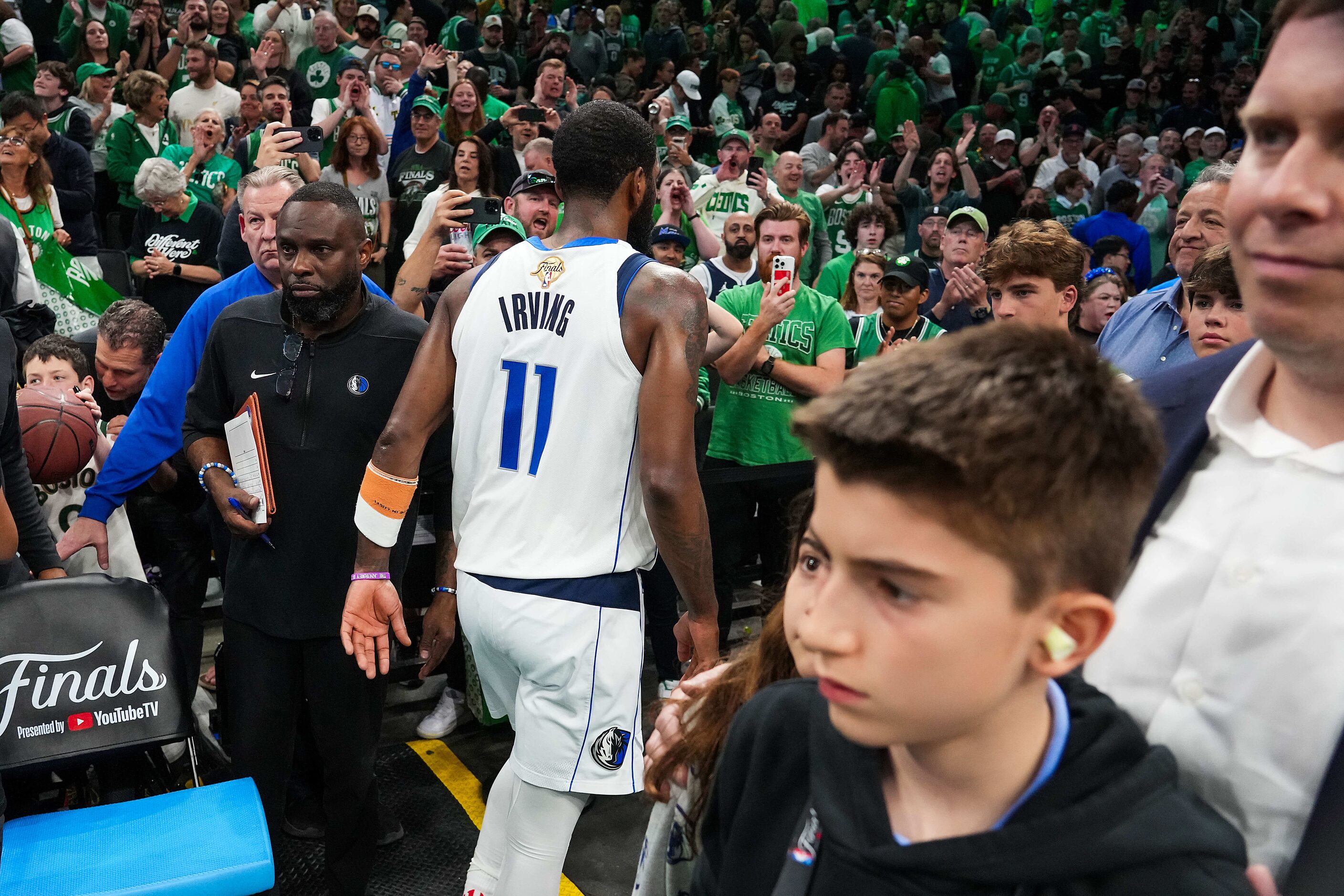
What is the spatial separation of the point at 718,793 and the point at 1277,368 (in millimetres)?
828

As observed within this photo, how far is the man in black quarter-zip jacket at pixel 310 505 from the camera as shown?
3.10m

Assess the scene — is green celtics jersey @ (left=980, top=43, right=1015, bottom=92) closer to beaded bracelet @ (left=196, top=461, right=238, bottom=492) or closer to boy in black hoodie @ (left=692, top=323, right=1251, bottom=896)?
beaded bracelet @ (left=196, top=461, right=238, bottom=492)

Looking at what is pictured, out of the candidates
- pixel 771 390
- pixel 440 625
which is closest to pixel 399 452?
pixel 440 625

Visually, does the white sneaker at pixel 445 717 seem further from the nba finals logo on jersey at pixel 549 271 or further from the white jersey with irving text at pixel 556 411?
the nba finals logo on jersey at pixel 549 271

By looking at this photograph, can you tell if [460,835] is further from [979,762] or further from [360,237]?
[979,762]

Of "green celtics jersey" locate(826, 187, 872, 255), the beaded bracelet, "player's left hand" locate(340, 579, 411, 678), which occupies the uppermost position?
the beaded bracelet

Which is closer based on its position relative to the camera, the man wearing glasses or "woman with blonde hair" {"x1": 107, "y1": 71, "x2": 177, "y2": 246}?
"woman with blonde hair" {"x1": 107, "y1": 71, "x2": 177, "y2": 246}

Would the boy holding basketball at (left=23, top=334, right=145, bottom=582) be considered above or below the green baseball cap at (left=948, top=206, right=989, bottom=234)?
below

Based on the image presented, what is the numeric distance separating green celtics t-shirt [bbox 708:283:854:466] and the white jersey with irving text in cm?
258

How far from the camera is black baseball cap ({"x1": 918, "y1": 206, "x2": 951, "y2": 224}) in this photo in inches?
362

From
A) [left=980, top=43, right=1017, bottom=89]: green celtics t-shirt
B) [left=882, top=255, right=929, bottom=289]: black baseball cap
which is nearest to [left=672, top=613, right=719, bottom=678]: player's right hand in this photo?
[left=882, top=255, right=929, bottom=289]: black baseball cap

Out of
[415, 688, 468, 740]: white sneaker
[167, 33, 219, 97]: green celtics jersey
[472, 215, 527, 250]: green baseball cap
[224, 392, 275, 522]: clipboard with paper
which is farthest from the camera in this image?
[167, 33, 219, 97]: green celtics jersey

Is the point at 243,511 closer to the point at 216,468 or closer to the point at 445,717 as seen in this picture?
the point at 216,468

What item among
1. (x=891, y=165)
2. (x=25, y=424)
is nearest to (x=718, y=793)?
(x=25, y=424)
